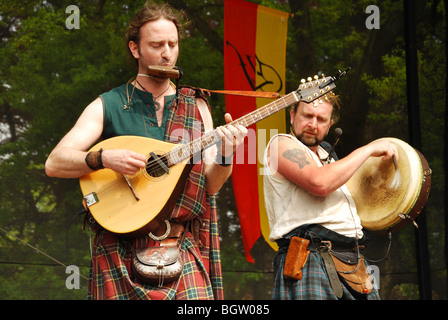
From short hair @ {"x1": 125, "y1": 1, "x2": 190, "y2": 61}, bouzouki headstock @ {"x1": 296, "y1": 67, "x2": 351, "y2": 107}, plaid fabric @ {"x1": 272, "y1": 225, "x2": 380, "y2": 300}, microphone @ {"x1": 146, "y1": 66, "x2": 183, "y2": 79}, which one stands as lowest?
plaid fabric @ {"x1": 272, "y1": 225, "x2": 380, "y2": 300}

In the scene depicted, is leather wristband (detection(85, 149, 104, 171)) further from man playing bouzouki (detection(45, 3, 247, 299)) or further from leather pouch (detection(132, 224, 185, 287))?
leather pouch (detection(132, 224, 185, 287))

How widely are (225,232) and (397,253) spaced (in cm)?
146

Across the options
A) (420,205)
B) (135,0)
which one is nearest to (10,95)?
(135,0)

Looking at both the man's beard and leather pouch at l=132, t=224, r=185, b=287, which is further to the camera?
the man's beard

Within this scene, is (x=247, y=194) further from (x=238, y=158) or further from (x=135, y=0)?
(x=135, y=0)

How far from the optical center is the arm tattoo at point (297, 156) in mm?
3010

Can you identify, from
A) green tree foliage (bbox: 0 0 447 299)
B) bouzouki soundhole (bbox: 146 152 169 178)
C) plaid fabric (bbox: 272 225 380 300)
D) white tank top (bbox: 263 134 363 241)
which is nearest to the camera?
bouzouki soundhole (bbox: 146 152 169 178)

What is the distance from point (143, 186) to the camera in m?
2.72

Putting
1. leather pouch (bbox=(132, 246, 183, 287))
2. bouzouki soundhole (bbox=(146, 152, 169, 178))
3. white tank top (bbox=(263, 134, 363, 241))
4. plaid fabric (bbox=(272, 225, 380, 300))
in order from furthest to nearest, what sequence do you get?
1. white tank top (bbox=(263, 134, 363, 241))
2. plaid fabric (bbox=(272, 225, 380, 300))
3. bouzouki soundhole (bbox=(146, 152, 169, 178))
4. leather pouch (bbox=(132, 246, 183, 287))

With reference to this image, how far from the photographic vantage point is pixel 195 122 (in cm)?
293

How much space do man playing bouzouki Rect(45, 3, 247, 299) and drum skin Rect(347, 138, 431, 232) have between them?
2.72ft

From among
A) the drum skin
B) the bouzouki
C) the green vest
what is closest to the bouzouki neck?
the bouzouki

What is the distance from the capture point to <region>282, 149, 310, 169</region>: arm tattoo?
301 centimetres

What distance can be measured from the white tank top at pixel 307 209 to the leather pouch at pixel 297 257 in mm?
95
